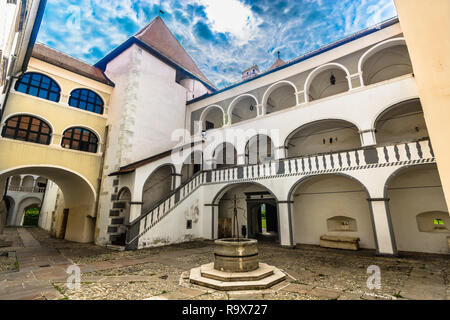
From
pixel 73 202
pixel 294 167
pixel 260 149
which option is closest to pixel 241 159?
pixel 260 149

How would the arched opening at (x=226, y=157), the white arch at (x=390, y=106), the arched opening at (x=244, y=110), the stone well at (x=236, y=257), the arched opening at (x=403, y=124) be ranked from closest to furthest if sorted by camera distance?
1. the stone well at (x=236, y=257)
2. the white arch at (x=390, y=106)
3. the arched opening at (x=403, y=124)
4. the arched opening at (x=226, y=157)
5. the arched opening at (x=244, y=110)

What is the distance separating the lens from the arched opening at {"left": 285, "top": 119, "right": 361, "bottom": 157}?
11.4m

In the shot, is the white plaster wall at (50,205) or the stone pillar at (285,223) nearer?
the stone pillar at (285,223)

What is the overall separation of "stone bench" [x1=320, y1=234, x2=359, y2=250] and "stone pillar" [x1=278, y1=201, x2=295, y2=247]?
169 centimetres

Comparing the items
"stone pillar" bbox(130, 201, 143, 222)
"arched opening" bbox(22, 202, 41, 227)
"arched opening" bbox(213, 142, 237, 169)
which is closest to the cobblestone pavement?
"stone pillar" bbox(130, 201, 143, 222)

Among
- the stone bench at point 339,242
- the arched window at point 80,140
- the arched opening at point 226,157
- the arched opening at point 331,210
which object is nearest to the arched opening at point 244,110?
the arched opening at point 226,157

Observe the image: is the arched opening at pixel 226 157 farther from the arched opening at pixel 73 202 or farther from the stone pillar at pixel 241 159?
the arched opening at pixel 73 202

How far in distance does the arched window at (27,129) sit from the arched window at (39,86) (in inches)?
48.0

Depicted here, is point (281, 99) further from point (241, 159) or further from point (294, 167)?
point (294, 167)

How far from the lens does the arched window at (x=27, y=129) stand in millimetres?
10016

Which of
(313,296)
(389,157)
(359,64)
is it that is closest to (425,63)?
(313,296)

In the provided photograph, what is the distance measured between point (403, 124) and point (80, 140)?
15.5 m
